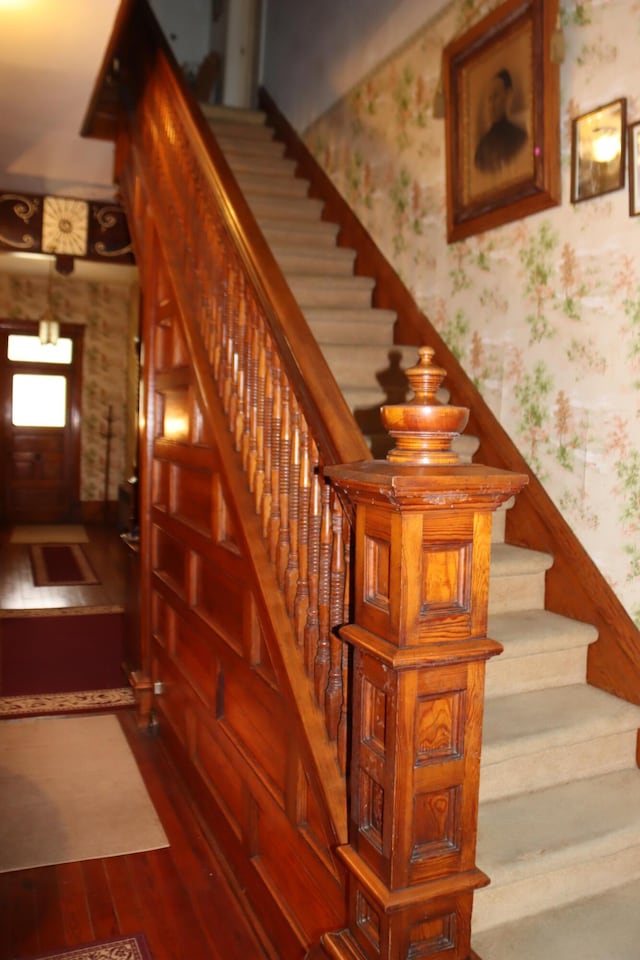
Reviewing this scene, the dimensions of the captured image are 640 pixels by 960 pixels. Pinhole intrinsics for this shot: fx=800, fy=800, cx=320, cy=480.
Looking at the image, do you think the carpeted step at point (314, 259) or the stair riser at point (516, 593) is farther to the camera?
the carpeted step at point (314, 259)

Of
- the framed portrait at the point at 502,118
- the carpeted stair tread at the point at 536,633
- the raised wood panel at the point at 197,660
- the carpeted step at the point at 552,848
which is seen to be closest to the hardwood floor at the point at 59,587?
the raised wood panel at the point at 197,660

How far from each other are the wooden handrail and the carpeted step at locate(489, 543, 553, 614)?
38 mm

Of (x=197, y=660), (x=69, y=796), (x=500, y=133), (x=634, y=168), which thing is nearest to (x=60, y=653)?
(x=69, y=796)

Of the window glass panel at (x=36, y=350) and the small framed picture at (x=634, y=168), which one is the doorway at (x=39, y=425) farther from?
the small framed picture at (x=634, y=168)

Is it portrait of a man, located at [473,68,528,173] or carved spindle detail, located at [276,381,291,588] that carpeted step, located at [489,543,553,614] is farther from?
portrait of a man, located at [473,68,528,173]

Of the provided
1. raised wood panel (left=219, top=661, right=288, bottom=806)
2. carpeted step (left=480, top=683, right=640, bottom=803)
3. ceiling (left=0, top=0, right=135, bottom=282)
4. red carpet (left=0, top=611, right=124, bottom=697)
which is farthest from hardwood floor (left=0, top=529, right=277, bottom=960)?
ceiling (left=0, top=0, right=135, bottom=282)

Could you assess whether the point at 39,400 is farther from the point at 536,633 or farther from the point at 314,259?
the point at 536,633

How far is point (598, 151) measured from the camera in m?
2.73

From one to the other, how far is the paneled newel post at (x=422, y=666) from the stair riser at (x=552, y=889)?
25cm

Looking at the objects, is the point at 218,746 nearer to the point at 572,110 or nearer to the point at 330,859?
the point at 330,859

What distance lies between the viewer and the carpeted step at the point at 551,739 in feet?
7.22

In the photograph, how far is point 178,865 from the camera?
108 inches

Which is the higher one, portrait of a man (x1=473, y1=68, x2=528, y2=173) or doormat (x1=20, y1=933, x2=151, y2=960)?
portrait of a man (x1=473, y1=68, x2=528, y2=173)

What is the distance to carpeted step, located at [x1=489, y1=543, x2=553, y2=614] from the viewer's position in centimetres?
286
